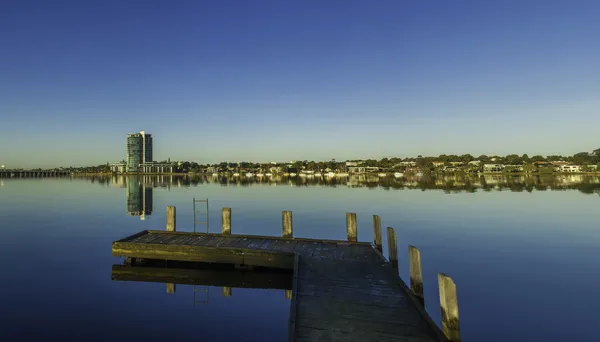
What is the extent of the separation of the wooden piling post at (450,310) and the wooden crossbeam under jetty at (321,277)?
2 cm

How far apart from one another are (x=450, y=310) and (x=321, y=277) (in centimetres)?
476

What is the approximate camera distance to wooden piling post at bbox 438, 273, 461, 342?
7.66 metres

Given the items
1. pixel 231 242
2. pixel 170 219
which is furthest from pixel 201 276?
pixel 170 219

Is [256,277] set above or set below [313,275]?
below

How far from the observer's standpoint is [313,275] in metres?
11.7

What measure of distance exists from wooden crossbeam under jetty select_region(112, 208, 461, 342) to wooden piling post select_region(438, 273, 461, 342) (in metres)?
0.02

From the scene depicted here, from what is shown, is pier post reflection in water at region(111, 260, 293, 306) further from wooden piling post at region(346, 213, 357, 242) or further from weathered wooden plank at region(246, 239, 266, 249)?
wooden piling post at region(346, 213, 357, 242)

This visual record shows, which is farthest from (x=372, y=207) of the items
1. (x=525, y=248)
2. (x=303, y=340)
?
(x=303, y=340)

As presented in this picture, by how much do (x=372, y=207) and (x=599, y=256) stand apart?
26038 mm

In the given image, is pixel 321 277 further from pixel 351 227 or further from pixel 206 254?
pixel 206 254

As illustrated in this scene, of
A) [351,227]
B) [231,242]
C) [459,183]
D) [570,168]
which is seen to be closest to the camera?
[351,227]

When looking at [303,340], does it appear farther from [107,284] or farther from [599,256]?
[599,256]

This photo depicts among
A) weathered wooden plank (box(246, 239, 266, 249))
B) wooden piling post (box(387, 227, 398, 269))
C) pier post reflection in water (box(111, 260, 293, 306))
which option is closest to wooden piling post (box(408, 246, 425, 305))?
wooden piling post (box(387, 227, 398, 269))

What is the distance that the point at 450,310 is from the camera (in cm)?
771
